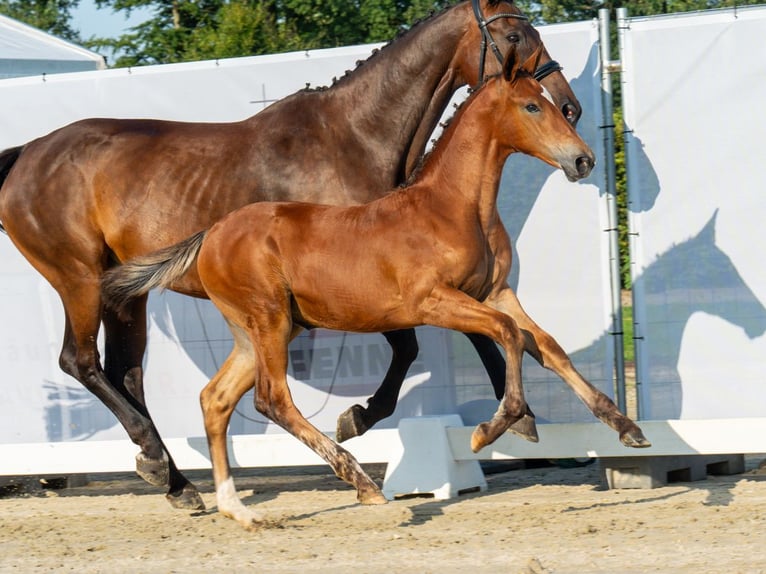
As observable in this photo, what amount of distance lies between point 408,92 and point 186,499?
7.23 ft

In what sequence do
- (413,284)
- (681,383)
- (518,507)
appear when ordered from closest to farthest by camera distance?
(413,284) < (518,507) < (681,383)

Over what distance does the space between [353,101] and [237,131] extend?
58 cm

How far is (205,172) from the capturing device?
5816 millimetres

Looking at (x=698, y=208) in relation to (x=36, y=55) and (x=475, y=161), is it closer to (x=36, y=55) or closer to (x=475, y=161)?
(x=475, y=161)

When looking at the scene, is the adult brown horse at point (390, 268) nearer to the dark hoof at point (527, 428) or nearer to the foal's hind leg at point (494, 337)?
the foal's hind leg at point (494, 337)

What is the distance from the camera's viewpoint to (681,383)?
5828mm

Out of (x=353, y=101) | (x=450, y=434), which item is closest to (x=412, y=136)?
(x=353, y=101)

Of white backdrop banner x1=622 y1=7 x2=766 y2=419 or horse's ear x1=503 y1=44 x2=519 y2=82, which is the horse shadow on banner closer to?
white backdrop banner x1=622 y1=7 x2=766 y2=419

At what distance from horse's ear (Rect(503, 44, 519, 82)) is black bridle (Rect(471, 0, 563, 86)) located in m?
0.38

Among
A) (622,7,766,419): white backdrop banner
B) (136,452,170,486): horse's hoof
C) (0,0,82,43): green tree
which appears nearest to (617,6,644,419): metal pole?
(622,7,766,419): white backdrop banner

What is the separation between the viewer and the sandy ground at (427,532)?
14.2 feet

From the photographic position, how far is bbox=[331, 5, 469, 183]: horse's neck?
5.63m

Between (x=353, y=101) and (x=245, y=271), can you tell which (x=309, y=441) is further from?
(x=353, y=101)

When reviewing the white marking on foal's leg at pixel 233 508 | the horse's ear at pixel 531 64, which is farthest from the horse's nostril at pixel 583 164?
the white marking on foal's leg at pixel 233 508
